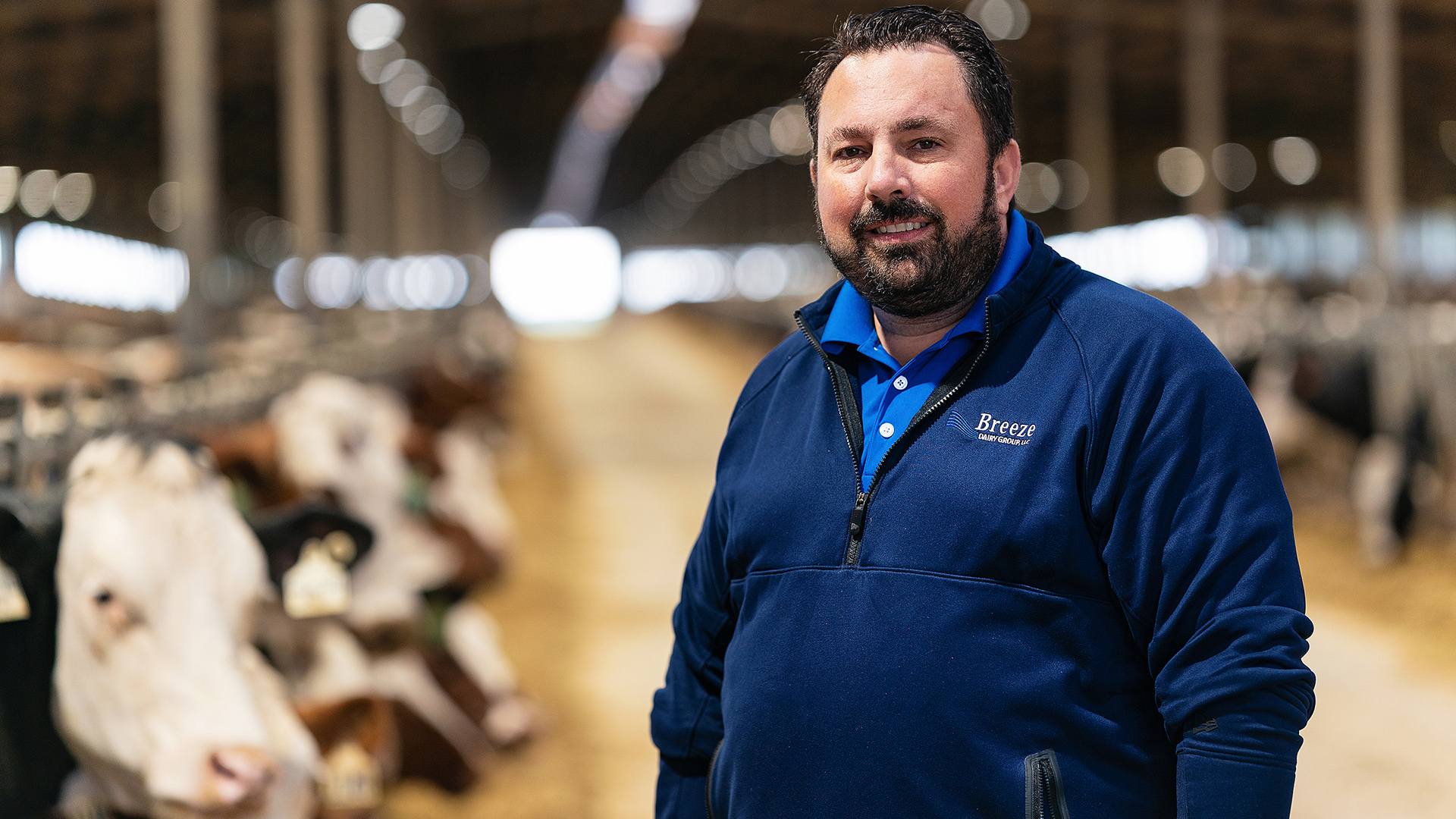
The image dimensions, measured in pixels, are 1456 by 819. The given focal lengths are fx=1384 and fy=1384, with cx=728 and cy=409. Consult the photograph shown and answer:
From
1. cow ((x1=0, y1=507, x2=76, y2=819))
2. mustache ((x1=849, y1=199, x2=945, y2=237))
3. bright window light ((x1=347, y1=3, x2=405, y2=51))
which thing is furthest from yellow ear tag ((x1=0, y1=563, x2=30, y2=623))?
bright window light ((x1=347, y1=3, x2=405, y2=51))

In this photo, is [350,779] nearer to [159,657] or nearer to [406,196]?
[159,657]

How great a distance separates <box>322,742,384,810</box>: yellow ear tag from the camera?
3723 millimetres

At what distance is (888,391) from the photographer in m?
1.80

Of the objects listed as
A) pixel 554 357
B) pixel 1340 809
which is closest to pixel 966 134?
pixel 1340 809

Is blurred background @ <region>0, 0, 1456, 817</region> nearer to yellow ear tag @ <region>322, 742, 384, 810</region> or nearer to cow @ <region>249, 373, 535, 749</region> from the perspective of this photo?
cow @ <region>249, 373, 535, 749</region>

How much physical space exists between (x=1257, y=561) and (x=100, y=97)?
21.1 meters

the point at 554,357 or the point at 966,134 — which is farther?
the point at 554,357

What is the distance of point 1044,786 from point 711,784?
0.54 m

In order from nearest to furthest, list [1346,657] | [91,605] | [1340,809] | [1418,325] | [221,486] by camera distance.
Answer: [91,605]
[221,486]
[1340,809]
[1346,657]
[1418,325]

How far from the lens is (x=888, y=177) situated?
1703 millimetres

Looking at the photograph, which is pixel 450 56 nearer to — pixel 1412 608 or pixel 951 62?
pixel 1412 608

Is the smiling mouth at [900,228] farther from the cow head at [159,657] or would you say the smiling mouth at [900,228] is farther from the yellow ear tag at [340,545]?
the yellow ear tag at [340,545]

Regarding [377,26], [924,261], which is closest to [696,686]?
[924,261]

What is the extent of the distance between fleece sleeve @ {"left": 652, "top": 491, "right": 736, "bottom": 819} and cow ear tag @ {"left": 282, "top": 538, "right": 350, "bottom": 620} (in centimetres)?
172
